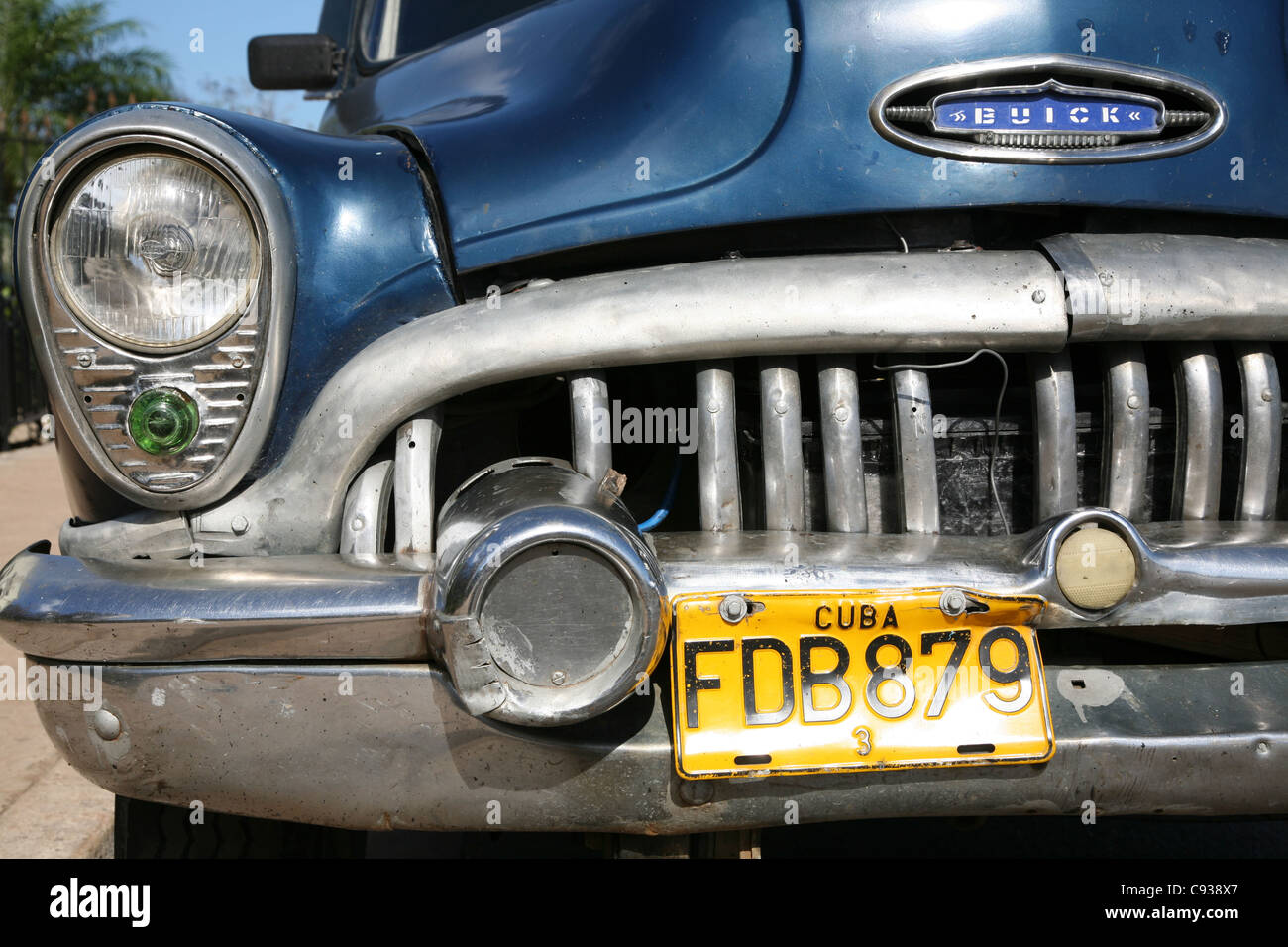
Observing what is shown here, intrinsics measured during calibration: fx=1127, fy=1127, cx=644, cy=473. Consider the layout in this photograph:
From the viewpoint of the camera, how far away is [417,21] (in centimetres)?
272

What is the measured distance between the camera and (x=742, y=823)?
146 centimetres

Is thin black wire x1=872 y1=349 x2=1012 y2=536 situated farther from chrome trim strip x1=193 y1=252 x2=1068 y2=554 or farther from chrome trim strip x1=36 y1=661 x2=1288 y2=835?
chrome trim strip x1=36 y1=661 x2=1288 y2=835

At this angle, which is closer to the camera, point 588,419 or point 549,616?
point 549,616

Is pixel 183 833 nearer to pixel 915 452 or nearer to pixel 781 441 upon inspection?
pixel 781 441

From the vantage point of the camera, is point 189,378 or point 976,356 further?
point 976,356

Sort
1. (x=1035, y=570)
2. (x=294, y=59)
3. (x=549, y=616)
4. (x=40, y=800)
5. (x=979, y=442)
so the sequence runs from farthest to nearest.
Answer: (x=294, y=59), (x=40, y=800), (x=979, y=442), (x=1035, y=570), (x=549, y=616)

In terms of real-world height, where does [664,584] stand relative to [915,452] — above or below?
below

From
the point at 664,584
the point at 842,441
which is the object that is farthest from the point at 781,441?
the point at 664,584

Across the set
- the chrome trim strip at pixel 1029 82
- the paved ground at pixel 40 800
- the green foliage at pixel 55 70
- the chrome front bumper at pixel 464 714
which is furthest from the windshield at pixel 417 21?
the green foliage at pixel 55 70

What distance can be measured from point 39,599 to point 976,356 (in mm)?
1310

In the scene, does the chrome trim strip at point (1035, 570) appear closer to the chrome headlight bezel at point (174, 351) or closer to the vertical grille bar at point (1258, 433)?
the vertical grille bar at point (1258, 433)

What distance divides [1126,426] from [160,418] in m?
1.35
